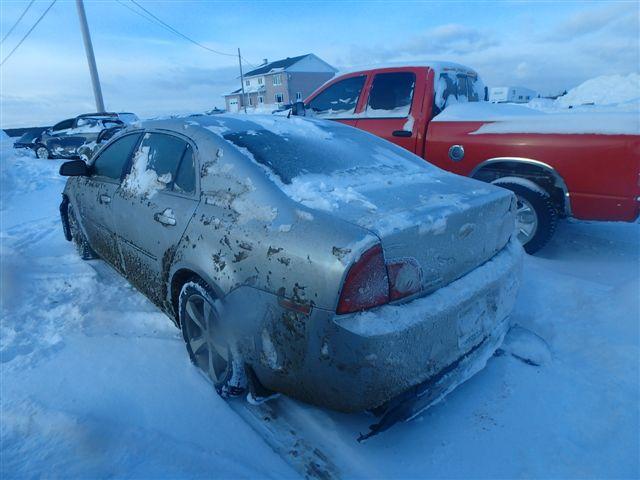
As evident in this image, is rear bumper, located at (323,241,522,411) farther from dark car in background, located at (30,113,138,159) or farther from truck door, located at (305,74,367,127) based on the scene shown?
dark car in background, located at (30,113,138,159)

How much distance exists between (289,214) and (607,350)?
236cm

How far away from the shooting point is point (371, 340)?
1533 millimetres

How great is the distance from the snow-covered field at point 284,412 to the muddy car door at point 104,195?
51 centimetres

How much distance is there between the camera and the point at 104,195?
3168 millimetres

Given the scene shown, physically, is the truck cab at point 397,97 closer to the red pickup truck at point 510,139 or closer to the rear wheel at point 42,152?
the red pickup truck at point 510,139

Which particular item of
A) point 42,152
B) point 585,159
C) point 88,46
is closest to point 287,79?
point 88,46

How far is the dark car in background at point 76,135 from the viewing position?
1309cm

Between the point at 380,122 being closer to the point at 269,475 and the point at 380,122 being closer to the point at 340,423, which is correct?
the point at 340,423

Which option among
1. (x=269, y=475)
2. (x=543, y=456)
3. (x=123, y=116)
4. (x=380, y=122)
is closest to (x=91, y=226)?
(x=269, y=475)

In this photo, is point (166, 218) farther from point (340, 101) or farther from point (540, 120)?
point (340, 101)

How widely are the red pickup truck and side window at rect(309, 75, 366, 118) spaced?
0.05 feet

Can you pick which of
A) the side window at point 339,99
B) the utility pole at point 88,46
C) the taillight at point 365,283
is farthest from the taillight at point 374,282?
the utility pole at point 88,46

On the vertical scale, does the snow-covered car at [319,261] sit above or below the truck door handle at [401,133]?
below

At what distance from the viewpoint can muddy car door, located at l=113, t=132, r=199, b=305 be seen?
7.60 ft
